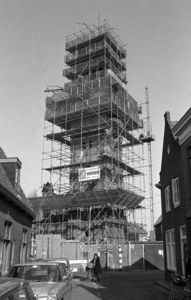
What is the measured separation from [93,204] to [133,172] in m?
7.26

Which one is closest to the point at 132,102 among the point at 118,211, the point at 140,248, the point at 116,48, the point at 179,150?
the point at 116,48

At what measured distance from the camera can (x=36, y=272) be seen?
8.62m

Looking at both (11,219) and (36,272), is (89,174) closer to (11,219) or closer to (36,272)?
(11,219)

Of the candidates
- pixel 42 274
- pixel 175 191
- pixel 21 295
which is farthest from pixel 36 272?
pixel 175 191

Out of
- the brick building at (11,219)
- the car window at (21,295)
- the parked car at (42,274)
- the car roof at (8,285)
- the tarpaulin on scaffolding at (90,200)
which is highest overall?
the tarpaulin on scaffolding at (90,200)

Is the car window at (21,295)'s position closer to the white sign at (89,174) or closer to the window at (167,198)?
the window at (167,198)

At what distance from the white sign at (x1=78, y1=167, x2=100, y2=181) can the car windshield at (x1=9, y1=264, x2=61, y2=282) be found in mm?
27298

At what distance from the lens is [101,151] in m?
37.9

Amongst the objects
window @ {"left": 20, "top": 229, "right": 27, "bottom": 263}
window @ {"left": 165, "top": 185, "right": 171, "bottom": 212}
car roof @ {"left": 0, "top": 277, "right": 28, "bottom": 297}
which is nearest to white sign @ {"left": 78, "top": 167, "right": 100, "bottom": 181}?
window @ {"left": 165, "top": 185, "right": 171, "bottom": 212}

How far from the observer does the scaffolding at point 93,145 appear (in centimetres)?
3619

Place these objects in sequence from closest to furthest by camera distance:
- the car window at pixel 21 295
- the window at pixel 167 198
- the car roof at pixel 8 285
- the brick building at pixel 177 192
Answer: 1. the car roof at pixel 8 285
2. the car window at pixel 21 295
3. the brick building at pixel 177 192
4. the window at pixel 167 198

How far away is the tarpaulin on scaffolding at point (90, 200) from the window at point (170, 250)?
1511 centimetres

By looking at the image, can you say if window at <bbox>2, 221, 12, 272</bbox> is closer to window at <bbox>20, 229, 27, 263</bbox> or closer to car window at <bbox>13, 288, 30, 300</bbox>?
window at <bbox>20, 229, 27, 263</bbox>

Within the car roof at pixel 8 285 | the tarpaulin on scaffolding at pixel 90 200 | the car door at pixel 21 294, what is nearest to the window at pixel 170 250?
the car door at pixel 21 294
